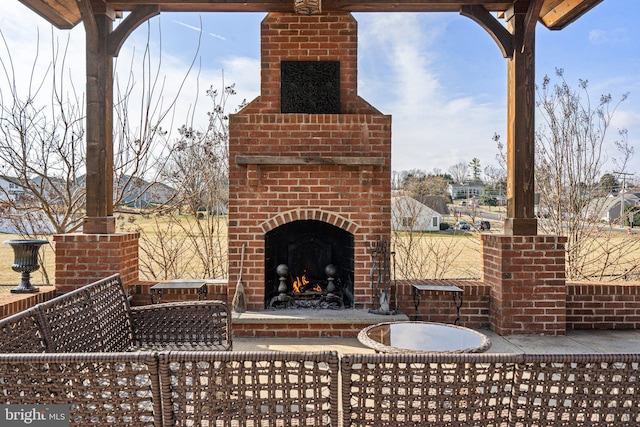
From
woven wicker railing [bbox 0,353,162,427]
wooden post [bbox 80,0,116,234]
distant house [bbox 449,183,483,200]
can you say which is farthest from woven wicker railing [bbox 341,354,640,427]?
distant house [bbox 449,183,483,200]

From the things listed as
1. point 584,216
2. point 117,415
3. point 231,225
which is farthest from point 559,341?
point 117,415

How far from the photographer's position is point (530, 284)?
3904 millimetres

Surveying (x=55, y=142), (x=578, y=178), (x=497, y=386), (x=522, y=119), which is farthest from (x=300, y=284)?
(x=578, y=178)

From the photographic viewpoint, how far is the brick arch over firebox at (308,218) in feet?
13.4

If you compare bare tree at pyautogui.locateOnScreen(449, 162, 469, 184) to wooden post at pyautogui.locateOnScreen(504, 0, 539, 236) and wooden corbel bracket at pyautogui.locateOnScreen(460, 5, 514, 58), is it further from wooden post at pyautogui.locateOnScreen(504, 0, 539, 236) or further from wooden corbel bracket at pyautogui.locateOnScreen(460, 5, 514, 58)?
wooden corbel bracket at pyautogui.locateOnScreen(460, 5, 514, 58)

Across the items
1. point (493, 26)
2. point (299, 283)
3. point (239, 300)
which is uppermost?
point (493, 26)

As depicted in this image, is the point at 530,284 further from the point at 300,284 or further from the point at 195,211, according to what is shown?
the point at 195,211

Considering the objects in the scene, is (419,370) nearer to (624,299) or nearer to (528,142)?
(528,142)

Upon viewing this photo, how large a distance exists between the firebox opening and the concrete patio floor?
54 centimetres

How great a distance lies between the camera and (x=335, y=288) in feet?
14.0

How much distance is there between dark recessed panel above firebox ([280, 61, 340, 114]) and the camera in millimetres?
4148

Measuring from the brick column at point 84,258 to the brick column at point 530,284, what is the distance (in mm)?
3727

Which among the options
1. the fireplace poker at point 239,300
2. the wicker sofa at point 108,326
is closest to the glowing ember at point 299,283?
the fireplace poker at point 239,300

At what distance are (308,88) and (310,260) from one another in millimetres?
1794
